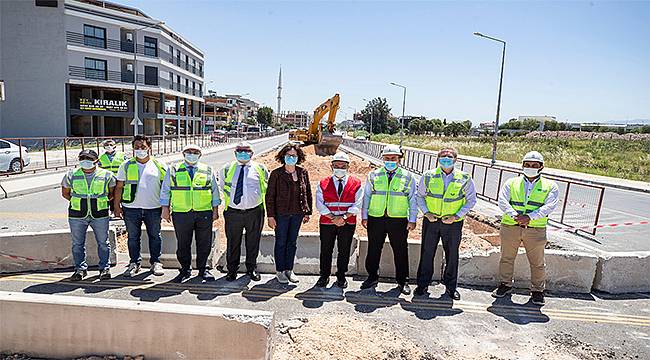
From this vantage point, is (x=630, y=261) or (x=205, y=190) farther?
(x=630, y=261)

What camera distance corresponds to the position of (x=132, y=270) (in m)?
6.05

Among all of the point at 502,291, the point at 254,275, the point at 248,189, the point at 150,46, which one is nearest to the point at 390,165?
the point at 248,189

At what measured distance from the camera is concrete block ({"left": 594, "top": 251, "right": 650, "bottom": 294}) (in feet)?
20.1

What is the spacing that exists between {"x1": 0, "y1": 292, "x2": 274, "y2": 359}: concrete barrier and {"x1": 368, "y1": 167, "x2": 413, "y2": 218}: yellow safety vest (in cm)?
236

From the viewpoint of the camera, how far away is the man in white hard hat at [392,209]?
18.7 ft

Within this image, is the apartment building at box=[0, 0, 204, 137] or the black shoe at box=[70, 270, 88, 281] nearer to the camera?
the black shoe at box=[70, 270, 88, 281]

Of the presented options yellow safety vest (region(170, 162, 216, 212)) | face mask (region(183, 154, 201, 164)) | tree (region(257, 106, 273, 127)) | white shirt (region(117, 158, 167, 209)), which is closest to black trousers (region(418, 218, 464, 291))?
yellow safety vest (region(170, 162, 216, 212))

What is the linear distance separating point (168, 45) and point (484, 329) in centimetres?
4999

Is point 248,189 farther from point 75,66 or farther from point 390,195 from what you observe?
point 75,66

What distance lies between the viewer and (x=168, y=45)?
48.3 metres

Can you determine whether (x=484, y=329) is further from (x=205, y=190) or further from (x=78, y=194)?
(x=78, y=194)

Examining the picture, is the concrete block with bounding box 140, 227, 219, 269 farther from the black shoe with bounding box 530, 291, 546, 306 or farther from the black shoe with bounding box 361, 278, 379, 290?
the black shoe with bounding box 530, 291, 546, 306

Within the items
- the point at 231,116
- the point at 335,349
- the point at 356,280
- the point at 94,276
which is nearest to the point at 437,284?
the point at 356,280

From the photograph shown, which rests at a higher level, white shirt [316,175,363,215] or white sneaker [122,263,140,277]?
white shirt [316,175,363,215]
